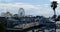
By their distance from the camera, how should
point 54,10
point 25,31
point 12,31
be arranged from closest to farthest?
1. point 54,10
2. point 25,31
3. point 12,31

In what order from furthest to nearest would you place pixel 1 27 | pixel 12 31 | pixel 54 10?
1. pixel 12 31
2. pixel 54 10
3. pixel 1 27

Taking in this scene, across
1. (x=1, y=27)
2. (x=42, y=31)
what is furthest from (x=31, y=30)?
(x=1, y=27)

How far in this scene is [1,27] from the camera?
43.8 m

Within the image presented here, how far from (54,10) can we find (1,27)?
19216 millimetres

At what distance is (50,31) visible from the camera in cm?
→ 6288

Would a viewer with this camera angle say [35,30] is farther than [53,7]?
Yes

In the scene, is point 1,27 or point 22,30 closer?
point 1,27

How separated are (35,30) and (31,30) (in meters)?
1.07

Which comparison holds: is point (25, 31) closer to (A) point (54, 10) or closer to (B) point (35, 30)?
(B) point (35, 30)

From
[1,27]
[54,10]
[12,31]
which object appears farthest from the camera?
[12,31]

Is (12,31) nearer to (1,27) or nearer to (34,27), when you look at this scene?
(34,27)

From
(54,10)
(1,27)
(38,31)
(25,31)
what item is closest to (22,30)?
(25,31)

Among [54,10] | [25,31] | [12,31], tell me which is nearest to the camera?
[54,10]

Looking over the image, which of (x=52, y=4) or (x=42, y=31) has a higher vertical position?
(x=52, y=4)
